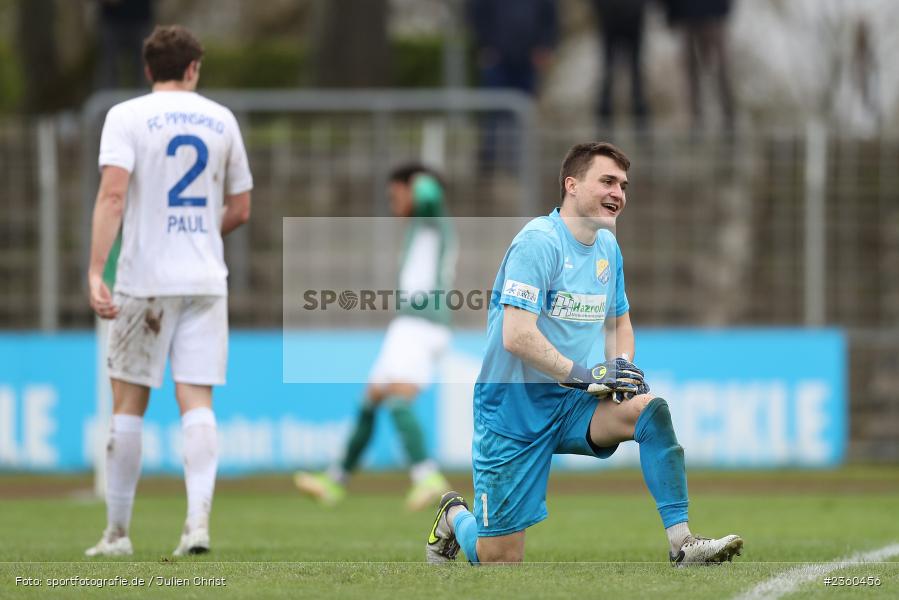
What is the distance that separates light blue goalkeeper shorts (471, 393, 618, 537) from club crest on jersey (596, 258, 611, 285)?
1.65ft

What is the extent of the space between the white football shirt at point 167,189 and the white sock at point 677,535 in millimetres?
2571

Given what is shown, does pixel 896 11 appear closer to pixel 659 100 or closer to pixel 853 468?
pixel 659 100

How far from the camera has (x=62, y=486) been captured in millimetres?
13477

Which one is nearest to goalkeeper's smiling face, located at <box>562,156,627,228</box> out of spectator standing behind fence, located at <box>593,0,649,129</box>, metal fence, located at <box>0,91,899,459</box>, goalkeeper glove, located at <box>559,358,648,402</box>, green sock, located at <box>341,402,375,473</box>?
goalkeeper glove, located at <box>559,358,648,402</box>

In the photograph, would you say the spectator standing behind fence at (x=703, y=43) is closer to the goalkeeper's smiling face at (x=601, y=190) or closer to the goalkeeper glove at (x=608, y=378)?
the goalkeeper's smiling face at (x=601, y=190)

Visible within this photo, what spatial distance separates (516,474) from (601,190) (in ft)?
4.22

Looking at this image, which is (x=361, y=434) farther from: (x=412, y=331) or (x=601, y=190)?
(x=601, y=190)

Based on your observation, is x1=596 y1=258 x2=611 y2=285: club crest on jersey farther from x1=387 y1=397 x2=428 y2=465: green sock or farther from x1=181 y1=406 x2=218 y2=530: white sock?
x1=387 y1=397 x2=428 y2=465: green sock

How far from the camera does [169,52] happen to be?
746cm

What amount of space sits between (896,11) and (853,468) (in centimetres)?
1700

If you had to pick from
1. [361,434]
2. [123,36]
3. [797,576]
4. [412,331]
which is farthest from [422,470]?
[123,36]

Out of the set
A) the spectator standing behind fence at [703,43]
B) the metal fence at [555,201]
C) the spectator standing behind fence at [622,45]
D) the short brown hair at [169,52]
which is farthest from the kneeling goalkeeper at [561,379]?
the spectator standing behind fence at [703,43]

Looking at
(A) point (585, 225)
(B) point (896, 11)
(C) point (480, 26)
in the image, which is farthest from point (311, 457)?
(B) point (896, 11)

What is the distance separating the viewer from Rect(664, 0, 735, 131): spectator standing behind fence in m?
16.1
